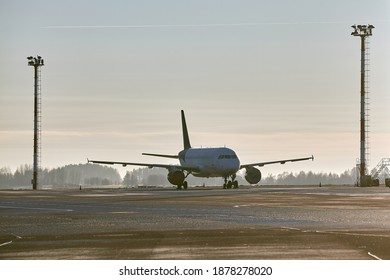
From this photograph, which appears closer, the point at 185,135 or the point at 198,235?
the point at 198,235

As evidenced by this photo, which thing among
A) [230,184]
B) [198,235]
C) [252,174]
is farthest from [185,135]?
[198,235]

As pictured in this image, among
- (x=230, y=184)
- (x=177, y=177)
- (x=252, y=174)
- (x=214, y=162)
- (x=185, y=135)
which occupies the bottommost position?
(x=230, y=184)

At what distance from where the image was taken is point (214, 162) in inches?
4727

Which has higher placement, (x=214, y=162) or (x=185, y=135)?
(x=185, y=135)

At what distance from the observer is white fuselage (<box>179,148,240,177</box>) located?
119125 mm

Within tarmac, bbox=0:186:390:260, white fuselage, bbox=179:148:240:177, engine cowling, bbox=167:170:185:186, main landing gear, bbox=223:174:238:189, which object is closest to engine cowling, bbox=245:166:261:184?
white fuselage, bbox=179:148:240:177

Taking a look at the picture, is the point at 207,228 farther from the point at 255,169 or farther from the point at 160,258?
the point at 255,169

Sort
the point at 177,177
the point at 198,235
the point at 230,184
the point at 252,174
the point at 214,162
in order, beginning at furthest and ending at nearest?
the point at 252,174 < the point at 177,177 < the point at 214,162 < the point at 230,184 < the point at 198,235

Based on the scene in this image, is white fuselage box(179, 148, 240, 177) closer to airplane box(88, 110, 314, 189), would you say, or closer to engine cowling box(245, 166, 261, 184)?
airplane box(88, 110, 314, 189)

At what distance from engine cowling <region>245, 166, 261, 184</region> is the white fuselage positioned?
890 cm

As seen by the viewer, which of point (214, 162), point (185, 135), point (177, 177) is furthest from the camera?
point (185, 135)

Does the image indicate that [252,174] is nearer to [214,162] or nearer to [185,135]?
[185,135]

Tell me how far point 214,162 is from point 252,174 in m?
13.1
